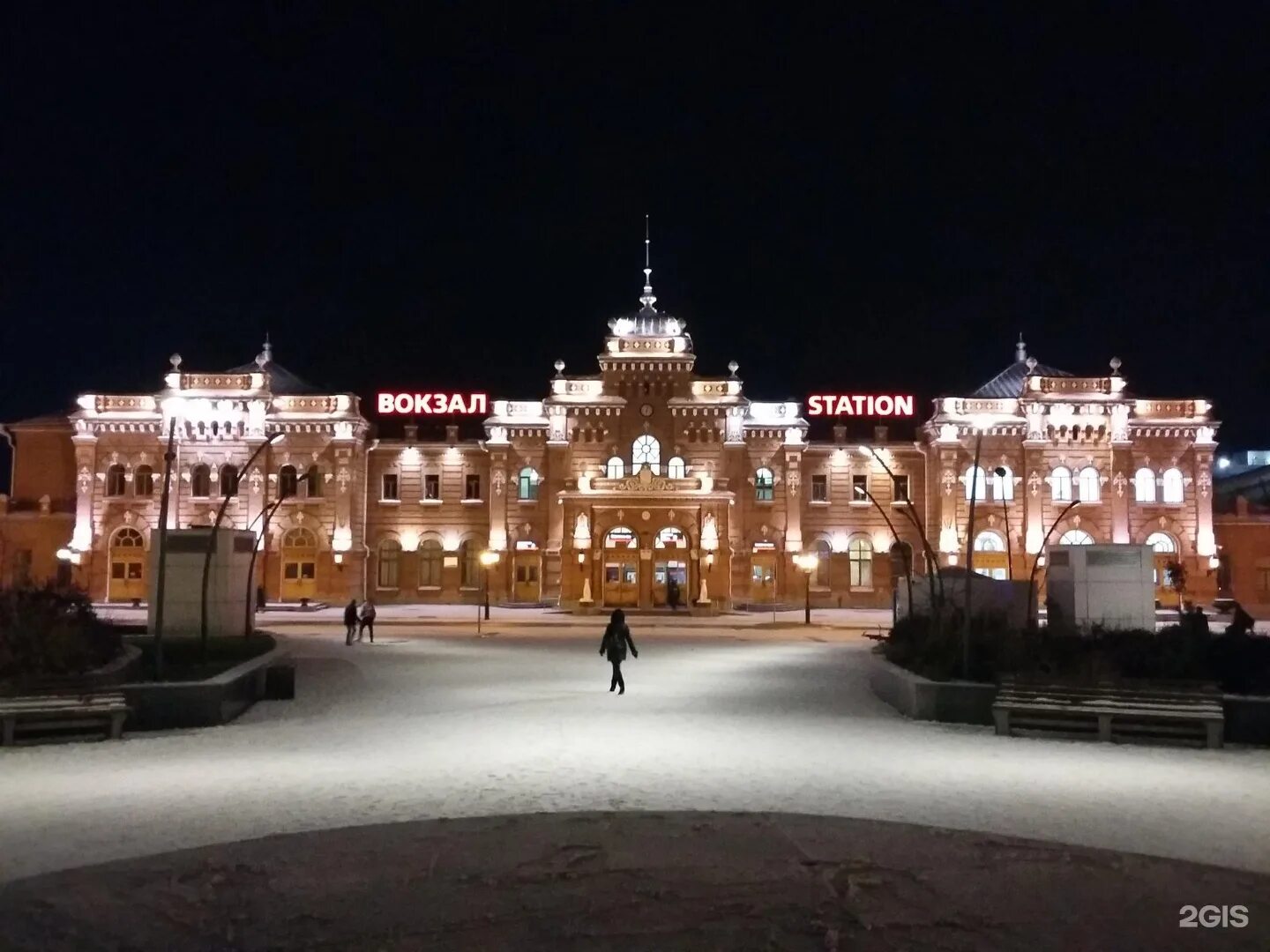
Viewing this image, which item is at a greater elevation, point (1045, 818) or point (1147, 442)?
point (1147, 442)

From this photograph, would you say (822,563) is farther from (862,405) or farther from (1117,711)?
(1117,711)

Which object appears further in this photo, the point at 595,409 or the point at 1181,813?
the point at 595,409

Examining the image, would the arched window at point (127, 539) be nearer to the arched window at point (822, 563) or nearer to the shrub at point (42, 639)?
the arched window at point (822, 563)

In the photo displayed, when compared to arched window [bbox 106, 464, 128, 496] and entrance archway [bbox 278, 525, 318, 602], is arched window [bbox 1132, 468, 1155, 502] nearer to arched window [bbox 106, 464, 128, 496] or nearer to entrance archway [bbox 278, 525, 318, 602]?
entrance archway [bbox 278, 525, 318, 602]

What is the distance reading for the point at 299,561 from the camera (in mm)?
62781

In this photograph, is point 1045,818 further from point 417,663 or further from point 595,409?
point 595,409

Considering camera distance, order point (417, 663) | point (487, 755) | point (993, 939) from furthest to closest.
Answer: point (417, 663) < point (487, 755) < point (993, 939)

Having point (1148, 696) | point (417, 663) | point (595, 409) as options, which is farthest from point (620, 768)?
point (595, 409)

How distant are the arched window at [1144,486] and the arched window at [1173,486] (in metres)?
0.66

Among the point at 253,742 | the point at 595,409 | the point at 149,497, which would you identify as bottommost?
the point at 253,742

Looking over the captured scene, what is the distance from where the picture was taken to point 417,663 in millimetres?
29312

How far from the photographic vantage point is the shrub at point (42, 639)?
18.4 meters

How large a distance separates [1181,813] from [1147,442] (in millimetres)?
56206

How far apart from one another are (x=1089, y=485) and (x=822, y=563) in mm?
15423
